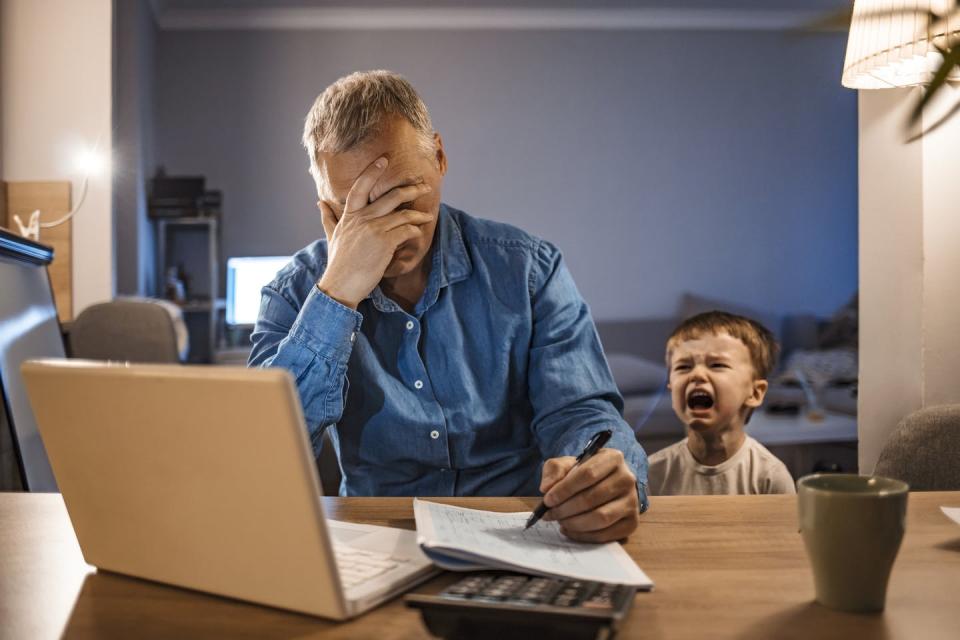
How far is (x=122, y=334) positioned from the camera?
9.46 feet

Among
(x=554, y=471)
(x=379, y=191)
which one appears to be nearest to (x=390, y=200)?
(x=379, y=191)

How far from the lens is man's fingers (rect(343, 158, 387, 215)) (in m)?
1.24

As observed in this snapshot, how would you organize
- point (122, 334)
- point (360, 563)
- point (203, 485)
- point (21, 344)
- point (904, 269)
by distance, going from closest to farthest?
1. point (203, 485)
2. point (360, 563)
3. point (904, 269)
4. point (21, 344)
5. point (122, 334)

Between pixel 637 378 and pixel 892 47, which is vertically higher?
pixel 892 47

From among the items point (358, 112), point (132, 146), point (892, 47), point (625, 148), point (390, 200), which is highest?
point (625, 148)

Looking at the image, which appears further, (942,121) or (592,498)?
(592,498)

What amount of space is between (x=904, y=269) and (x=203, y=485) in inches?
61.6

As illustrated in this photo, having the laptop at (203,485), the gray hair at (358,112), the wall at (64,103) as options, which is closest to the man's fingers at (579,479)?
the laptop at (203,485)

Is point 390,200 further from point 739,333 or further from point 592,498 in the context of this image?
point 739,333

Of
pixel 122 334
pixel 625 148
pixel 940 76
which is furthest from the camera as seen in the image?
pixel 625 148

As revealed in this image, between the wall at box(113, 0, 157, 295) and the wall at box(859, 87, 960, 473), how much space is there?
3892 mm

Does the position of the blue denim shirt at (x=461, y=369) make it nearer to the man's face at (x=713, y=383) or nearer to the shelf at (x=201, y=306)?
the man's face at (x=713, y=383)

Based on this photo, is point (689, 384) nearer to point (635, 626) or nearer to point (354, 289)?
point (354, 289)

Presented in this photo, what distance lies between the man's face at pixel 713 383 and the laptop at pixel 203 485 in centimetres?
123
